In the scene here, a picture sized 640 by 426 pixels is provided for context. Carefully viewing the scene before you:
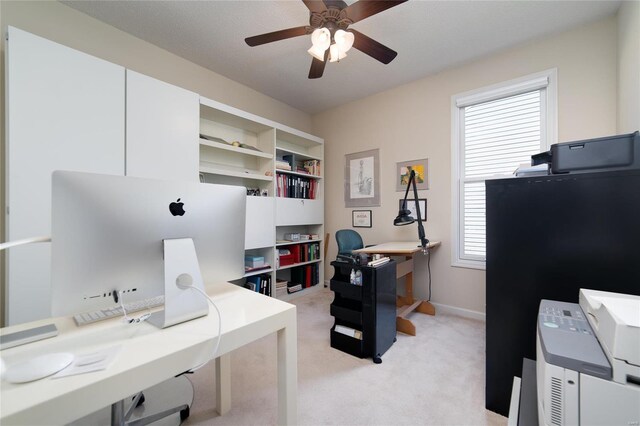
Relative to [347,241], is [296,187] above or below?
above

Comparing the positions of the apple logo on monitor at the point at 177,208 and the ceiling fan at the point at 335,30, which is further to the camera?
the ceiling fan at the point at 335,30

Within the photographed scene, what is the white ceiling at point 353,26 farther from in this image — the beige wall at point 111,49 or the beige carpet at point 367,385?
the beige carpet at point 367,385

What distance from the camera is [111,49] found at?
2.20 m

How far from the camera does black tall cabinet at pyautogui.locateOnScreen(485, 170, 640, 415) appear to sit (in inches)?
42.9

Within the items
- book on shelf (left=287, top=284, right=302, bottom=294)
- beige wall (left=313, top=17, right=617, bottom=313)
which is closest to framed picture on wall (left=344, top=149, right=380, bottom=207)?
beige wall (left=313, top=17, right=617, bottom=313)

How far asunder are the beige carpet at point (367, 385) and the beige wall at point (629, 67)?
79.0 inches

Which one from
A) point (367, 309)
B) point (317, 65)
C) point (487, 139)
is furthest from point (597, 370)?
point (487, 139)

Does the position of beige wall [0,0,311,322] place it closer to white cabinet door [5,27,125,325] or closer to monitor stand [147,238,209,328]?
white cabinet door [5,27,125,325]

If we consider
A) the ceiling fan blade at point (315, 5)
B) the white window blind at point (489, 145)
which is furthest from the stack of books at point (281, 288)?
the ceiling fan blade at point (315, 5)

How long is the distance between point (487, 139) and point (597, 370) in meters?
2.55

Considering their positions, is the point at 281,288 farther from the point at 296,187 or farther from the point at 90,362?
the point at 90,362

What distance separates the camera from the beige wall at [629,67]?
1641 mm

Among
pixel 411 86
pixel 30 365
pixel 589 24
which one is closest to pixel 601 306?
pixel 30 365

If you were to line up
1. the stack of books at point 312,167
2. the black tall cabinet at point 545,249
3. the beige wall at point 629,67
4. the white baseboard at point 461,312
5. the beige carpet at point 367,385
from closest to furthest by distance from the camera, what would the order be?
the black tall cabinet at point 545,249 < the beige carpet at point 367,385 < the beige wall at point 629,67 < the white baseboard at point 461,312 < the stack of books at point 312,167
